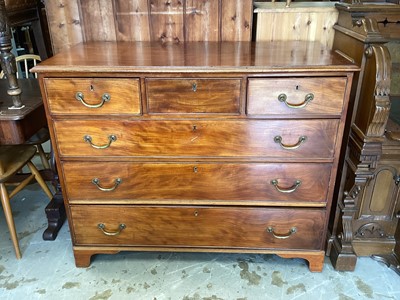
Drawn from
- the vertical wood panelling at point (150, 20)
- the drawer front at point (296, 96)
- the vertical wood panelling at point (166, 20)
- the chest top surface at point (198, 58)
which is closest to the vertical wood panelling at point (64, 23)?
the vertical wood panelling at point (150, 20)

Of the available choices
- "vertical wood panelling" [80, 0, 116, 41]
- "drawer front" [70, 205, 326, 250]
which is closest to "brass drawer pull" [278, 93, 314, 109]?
"drawer front" [70, 205, 326, 250]

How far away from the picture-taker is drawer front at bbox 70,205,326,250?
1.68 meters

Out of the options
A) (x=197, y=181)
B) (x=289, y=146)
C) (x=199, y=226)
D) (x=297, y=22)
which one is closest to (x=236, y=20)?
(x=297, y=22)

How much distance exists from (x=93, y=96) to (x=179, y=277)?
0.98 m

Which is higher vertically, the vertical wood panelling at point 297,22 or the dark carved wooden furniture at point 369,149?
the vertical wood panelling at point 297,22

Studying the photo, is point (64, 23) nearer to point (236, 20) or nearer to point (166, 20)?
point (166, 20)

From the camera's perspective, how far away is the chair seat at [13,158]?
178 centimetres

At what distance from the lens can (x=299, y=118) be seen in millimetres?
1461

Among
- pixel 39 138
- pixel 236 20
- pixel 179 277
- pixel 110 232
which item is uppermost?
pixel 236 20

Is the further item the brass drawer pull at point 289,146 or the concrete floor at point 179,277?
the concrete floor at point 179,277

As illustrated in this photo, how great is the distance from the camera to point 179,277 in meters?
1.79

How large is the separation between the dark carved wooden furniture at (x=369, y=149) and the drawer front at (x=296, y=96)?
0.54 feet

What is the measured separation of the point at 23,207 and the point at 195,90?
1604mm

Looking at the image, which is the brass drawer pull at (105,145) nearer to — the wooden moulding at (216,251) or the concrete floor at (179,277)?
the wooden moulding at (216,251)
